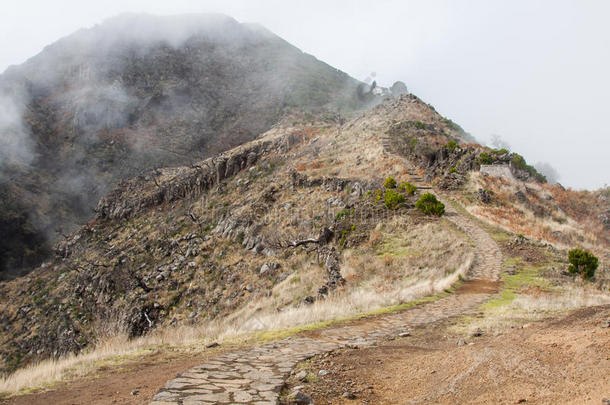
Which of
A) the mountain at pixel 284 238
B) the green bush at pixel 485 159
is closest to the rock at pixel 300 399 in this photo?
the mountain at pixel 284 238

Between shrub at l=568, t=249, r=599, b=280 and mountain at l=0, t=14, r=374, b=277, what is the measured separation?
52399mm

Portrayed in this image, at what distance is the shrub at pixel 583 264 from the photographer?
11688 millimetres

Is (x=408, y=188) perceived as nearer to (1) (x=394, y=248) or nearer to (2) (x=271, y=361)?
(1) (x=394, y=248)

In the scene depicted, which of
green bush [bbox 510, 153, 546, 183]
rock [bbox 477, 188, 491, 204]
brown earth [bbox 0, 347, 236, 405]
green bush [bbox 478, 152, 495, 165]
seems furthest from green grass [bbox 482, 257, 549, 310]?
green bush [bbox 510, 153, 546, 183]

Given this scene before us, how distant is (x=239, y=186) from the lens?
107 feet

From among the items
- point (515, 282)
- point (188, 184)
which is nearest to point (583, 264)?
point (515, 282)

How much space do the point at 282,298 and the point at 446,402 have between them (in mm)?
12440

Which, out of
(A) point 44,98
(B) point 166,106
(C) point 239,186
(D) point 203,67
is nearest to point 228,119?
(B) point 166,106

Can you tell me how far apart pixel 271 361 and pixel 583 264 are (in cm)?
1183

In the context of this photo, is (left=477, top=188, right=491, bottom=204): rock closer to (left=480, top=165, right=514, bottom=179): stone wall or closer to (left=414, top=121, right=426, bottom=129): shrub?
(left=480, top=165, right=514, bottom=179): stone wall

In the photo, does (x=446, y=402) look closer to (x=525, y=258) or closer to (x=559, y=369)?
(x=559, y=369)

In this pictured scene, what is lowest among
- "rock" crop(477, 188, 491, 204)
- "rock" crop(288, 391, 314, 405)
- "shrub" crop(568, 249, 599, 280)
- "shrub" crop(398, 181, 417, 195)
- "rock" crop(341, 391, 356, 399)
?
"shrub" crop(568, 249, 599, 280)

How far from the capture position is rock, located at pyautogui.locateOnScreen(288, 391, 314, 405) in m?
3.51

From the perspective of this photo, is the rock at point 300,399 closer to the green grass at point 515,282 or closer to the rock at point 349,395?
the rock at point 349,395
